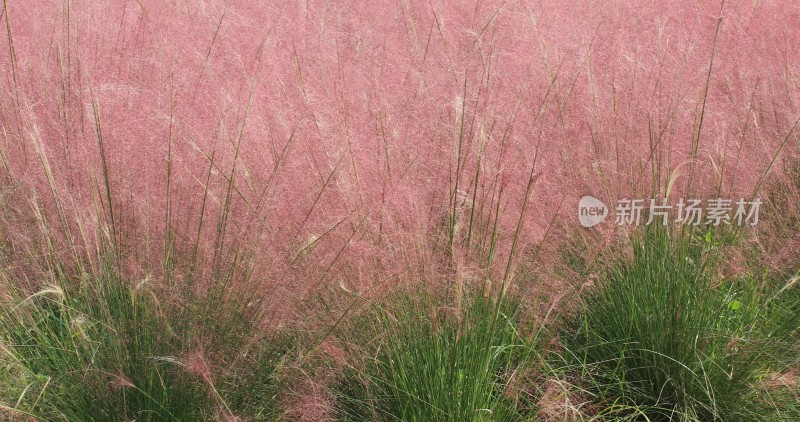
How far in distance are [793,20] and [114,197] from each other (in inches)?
102

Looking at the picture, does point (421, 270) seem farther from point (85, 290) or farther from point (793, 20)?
point (793, 20)

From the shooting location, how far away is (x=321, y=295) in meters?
2.26

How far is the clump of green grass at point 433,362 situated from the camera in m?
2.05

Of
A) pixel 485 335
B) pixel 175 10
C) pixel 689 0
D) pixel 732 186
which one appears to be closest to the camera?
pixel 485 335

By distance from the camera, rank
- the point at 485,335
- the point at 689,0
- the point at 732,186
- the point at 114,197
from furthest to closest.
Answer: the point at 689,0, the point at 732,186, the point at 114,197, the point at 485,335

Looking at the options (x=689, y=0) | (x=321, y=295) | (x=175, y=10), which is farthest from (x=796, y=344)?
(x=175, y=10)

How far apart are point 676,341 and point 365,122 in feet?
3.19
